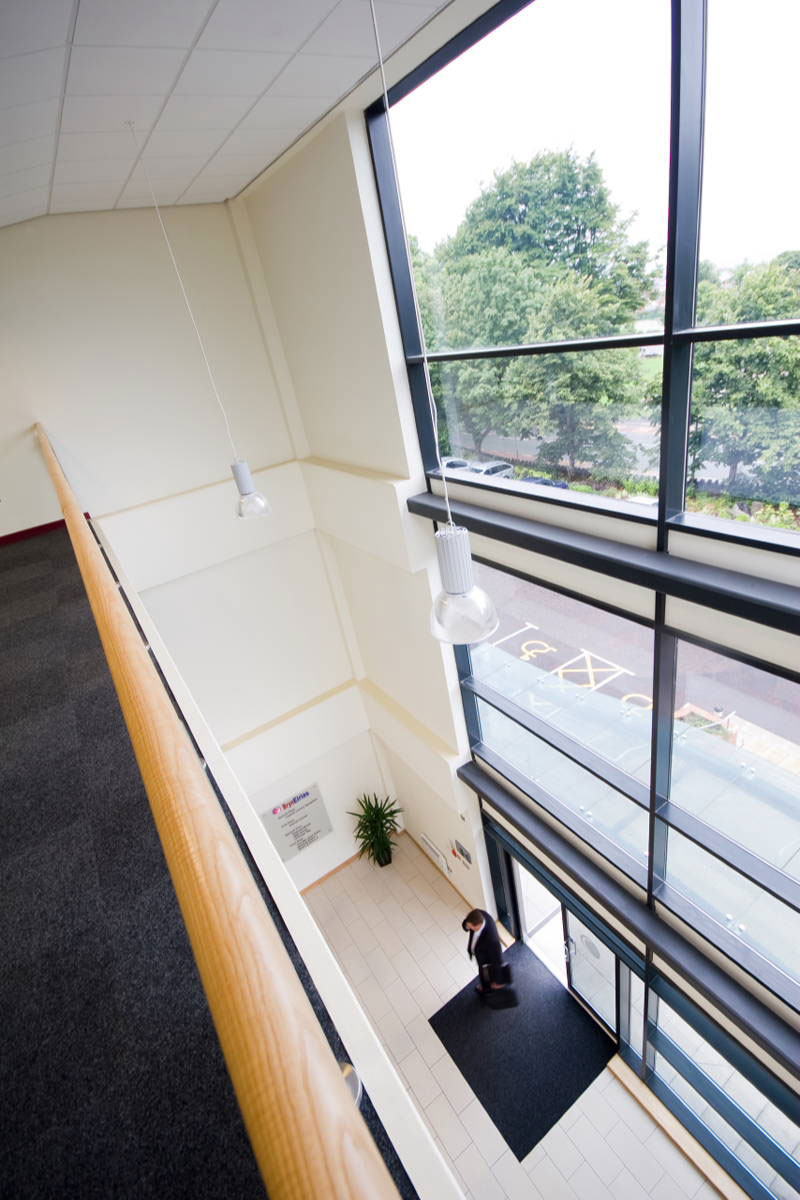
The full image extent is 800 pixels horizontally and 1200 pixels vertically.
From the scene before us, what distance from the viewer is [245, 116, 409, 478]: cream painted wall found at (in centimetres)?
422

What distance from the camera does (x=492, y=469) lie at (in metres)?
4.16

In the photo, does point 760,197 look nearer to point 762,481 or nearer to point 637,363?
point 637,363

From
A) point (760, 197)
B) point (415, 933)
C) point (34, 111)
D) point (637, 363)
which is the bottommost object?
point (415, 933)

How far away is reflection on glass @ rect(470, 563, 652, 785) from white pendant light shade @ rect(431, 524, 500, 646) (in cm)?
155

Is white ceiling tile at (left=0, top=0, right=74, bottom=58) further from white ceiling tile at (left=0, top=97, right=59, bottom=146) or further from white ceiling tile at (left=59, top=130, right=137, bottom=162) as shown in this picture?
white ceiling tile at (left=59, top=130, right=137, bottom=162)

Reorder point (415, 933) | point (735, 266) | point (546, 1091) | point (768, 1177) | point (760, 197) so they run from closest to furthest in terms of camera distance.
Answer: point (760, 197), point (735, 266), point (768, 1177), point (546, 1091), point (415, 933)

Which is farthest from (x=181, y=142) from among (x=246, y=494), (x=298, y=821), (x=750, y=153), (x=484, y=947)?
(x=484, y=947)

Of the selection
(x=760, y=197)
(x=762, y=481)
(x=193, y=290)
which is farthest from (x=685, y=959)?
(x=193, y=290)

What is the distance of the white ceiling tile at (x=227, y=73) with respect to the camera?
104 inches

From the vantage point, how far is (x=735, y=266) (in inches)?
94.7

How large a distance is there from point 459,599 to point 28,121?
3033 millimetres

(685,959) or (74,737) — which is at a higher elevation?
(74,737)

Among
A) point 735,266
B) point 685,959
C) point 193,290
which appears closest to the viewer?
point 735,266

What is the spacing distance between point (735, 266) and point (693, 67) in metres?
0.76
